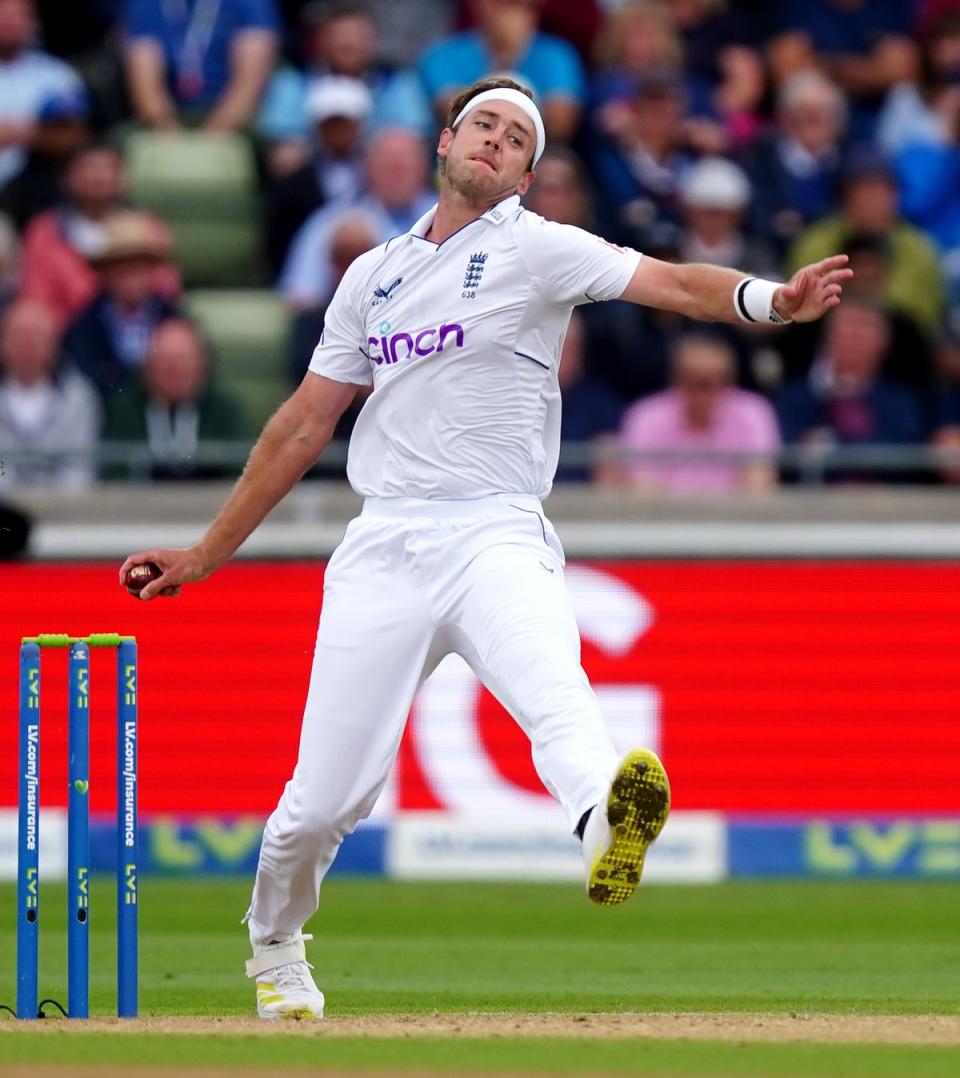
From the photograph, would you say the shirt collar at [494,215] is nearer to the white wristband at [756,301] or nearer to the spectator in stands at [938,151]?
the white wristband at [756,301]

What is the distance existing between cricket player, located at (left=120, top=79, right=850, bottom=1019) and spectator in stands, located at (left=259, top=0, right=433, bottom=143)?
26.8ft

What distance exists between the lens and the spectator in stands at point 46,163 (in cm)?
1459

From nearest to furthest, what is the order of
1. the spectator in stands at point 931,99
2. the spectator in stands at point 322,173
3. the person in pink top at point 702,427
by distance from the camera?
the person in pink top at point 702,427
the spectator in stands at point 322,173
the spectator in stands at point 931,99

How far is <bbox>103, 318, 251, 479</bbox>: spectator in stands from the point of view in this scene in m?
12.9

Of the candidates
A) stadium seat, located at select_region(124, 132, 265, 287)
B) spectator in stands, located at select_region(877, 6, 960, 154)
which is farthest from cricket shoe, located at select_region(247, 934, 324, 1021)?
spectator in stands, located at select_region(877, 6, 960, 154)

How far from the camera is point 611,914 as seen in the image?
1110 cm

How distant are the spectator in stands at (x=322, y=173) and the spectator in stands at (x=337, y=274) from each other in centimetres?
63

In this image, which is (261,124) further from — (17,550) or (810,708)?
(810,708)

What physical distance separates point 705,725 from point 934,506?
1666 mm

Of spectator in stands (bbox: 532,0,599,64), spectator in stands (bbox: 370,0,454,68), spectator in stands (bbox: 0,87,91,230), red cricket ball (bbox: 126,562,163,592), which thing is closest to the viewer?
red cricket ball (bbox: 126,562,163,592)

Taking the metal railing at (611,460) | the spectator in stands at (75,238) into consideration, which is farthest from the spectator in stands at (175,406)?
the spectator in stands at (75,238)

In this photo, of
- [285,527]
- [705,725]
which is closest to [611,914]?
[705,725]

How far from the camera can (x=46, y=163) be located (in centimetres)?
1467

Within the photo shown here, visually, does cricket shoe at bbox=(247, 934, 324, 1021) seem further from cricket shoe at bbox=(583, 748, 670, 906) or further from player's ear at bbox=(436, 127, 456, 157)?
player's ear at bbox=(436, 127, 456, 157)
